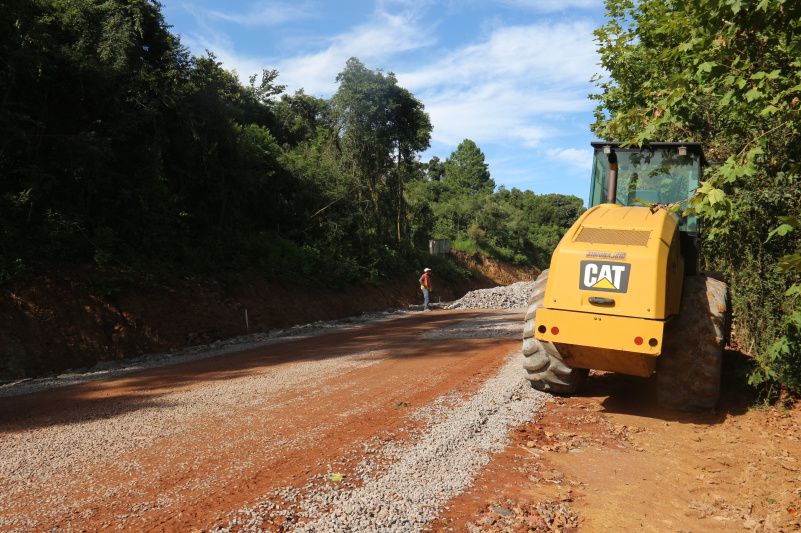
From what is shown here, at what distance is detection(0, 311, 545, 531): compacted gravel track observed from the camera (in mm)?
3869

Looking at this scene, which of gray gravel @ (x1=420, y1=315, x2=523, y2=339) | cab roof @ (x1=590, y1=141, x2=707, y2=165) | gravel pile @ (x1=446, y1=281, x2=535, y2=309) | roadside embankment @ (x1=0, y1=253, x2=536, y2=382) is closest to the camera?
cab roof @ (x1=590, y1=141, x2=707, y2=165)

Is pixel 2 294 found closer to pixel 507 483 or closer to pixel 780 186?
pixel 507 483

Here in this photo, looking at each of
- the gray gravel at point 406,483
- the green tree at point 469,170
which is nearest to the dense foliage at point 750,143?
the gray gravel at point 406,483

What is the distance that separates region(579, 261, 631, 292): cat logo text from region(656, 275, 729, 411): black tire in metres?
1.08

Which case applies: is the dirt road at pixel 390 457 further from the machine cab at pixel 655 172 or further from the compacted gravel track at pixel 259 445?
the machine cab at pixel 655 172

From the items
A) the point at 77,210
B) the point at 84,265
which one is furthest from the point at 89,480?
the point at 77,210

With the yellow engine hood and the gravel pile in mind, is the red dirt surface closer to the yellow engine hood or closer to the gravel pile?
the yellow engine hood

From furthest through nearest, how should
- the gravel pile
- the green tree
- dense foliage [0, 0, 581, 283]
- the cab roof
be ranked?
1. the green tree
2. the gravel pile
3. dense foliage [0, 0, 581, 283]
4. the cab roof

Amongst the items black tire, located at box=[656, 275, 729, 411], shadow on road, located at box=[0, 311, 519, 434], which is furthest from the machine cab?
shadow on road, located at box=[0, 311, 519, 434]

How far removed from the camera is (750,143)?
6.16m

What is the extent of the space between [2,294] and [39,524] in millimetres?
10210

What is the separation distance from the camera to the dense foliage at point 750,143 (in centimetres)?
519

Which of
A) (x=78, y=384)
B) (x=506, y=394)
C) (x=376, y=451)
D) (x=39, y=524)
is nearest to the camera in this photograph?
(x=39, y=524)

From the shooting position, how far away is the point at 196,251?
699 inches
